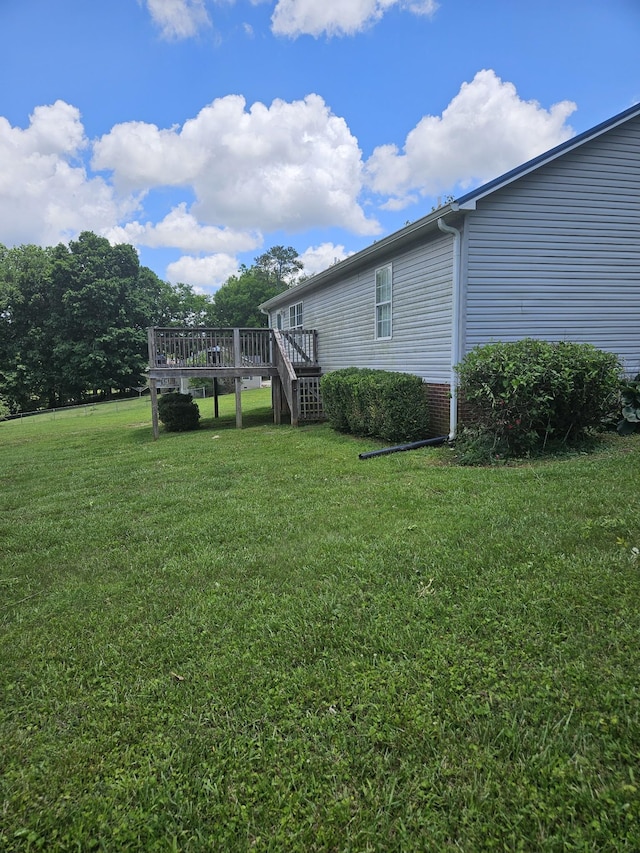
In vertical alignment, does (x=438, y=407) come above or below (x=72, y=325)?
below

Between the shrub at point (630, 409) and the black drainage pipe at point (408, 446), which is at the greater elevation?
the shrub at point (630, 409)

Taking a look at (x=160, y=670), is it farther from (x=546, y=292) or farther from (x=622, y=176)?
(x=622, y=176)

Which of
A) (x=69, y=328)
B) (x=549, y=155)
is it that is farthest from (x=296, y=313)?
(x=69, y=328)

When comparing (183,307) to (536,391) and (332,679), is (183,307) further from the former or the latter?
(332,679)

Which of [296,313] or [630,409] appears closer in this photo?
[630,409]

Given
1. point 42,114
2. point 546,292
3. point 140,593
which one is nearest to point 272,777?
point 140,593

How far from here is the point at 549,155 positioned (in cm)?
741

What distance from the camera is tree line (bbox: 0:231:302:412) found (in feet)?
112

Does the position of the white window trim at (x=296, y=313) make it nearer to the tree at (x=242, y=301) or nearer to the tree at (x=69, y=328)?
the tree at (x=69, y=328)

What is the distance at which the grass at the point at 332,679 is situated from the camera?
62.6 inches

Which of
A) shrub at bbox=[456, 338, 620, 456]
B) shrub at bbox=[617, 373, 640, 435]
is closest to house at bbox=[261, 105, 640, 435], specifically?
shrub at bbox=[456, 338, 620, 456]

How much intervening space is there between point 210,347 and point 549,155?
27.1ft

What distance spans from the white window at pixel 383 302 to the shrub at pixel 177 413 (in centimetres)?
567

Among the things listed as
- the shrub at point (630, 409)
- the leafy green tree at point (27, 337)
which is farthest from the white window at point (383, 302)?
the leafy green tree at point (27, 337)
